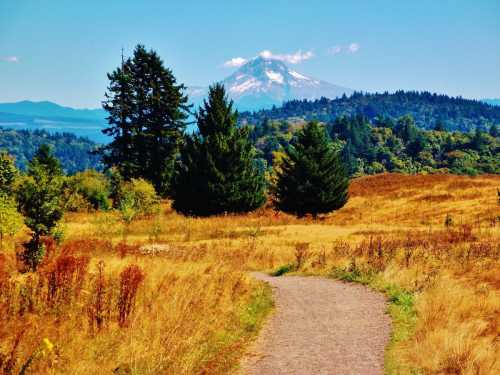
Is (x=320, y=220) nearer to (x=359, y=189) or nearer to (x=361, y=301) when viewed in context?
(x=359, y=189)

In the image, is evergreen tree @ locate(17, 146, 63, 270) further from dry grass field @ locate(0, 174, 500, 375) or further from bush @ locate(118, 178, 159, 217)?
bush @ locate(118, 178, 159, 217)

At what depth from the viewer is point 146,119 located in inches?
1884

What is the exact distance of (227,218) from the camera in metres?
33.6

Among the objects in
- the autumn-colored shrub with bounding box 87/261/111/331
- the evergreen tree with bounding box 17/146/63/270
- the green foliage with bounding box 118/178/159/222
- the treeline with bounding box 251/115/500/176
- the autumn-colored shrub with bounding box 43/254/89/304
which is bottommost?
the green foliage with bounding box 118/178/159/222

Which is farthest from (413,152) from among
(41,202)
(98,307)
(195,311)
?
(98,307)

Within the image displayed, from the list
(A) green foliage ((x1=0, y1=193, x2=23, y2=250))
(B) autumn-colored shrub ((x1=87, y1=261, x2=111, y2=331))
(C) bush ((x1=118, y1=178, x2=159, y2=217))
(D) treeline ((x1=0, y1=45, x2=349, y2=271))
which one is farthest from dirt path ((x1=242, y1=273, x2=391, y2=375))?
(C) bush ((x1=118, y1=178, x2=159, y2=217))

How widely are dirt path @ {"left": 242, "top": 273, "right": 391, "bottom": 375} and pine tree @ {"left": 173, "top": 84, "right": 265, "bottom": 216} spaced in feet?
79.7

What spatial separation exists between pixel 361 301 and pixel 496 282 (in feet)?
11.1

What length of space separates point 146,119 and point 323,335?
42734 mm

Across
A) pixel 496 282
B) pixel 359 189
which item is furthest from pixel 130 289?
pixel 359 189

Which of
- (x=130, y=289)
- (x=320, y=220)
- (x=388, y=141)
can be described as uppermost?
(x=388, y=141)

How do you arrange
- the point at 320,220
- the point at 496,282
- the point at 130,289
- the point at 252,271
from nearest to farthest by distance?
the point at 130,289 → the point at 496,282 → the point at 252,271 → the point at 320,220

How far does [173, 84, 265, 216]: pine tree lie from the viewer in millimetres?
35812

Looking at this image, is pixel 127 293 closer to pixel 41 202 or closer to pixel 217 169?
pixel 41 202
